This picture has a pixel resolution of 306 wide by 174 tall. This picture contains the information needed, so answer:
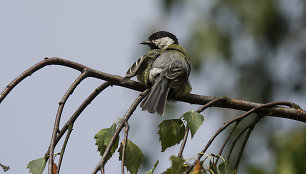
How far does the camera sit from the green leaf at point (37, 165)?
241 cm

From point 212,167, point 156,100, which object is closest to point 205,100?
point 156,100

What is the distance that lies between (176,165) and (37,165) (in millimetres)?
700

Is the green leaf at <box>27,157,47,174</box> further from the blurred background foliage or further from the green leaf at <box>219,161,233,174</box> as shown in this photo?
the blurred background foliage

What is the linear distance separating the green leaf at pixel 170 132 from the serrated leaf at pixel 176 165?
0.46 m

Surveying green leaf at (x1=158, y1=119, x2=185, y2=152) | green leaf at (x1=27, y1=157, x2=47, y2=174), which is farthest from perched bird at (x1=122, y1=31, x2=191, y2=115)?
green leaf at (x1=27, y1=157, x2=47, y2=174)

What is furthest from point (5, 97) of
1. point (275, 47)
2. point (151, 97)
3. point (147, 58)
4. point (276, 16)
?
point (275, 47)

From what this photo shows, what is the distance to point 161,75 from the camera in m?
4.00

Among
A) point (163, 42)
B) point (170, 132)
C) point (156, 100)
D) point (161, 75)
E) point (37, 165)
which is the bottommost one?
point (37, 165)

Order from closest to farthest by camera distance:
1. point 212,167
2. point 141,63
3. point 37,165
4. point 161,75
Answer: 1. point 212,167
2. point 37,165
3. point 161,75
4. point 141,63

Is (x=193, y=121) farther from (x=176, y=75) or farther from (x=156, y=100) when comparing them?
(x=176, y=75)

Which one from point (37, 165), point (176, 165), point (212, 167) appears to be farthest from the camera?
point (37, 165)

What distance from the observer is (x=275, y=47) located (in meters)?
8.99

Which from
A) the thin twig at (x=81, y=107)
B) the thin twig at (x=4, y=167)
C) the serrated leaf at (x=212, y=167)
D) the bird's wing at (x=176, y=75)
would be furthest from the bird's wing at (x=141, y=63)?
the thin twig at (x=4, y=167)

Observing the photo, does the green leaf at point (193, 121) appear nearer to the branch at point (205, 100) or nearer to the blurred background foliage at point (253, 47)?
the branch at point (205, 100)
